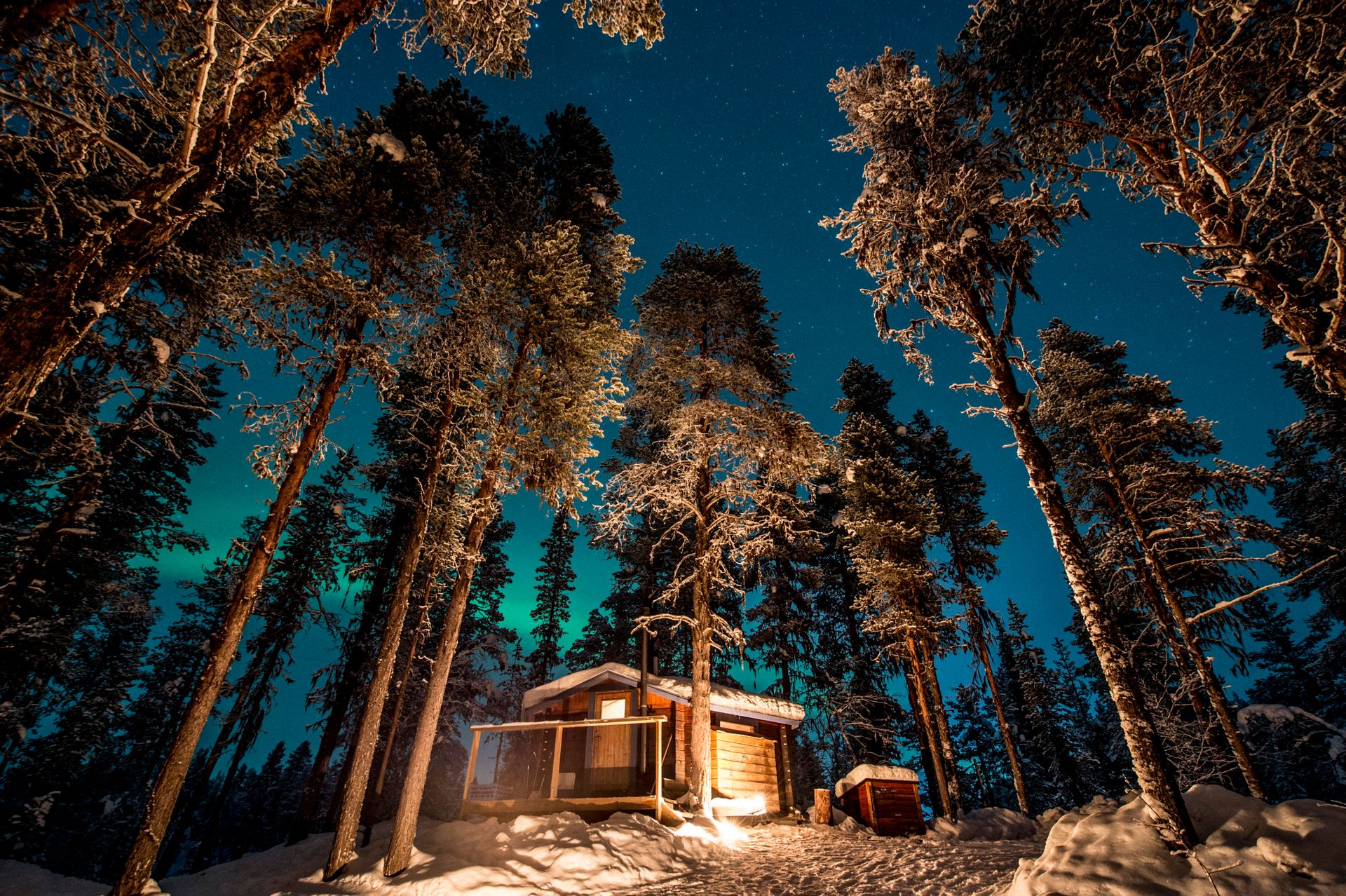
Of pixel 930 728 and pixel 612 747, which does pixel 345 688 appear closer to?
pixel 612 747

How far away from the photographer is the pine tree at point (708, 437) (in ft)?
39.6

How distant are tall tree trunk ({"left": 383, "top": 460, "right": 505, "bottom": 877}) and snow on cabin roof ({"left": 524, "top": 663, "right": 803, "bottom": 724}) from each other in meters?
7.00

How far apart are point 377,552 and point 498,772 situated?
13.9m

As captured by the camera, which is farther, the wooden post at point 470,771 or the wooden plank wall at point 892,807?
the wooden plank wall at point 892,807

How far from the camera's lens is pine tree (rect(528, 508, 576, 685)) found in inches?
979

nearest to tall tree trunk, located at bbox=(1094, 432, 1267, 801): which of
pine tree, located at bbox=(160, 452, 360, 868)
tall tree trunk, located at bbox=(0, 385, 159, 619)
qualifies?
tall tree trunk, located at bbox=(0, 385, 159, 619)

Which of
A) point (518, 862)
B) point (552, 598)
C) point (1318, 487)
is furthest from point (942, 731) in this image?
point (552, 598)

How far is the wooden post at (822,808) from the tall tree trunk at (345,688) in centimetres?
1332

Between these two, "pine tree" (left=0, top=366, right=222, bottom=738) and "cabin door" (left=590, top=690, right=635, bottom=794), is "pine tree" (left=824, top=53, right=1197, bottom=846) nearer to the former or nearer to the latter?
"pine tree" (left=0, top=366, right=222, bottom=738)

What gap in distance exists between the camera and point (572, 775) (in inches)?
637

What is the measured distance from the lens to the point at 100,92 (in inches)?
202

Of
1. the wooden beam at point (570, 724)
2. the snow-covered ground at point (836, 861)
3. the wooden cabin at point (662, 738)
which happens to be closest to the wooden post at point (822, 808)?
the snow-covered ground at point (836, 861)

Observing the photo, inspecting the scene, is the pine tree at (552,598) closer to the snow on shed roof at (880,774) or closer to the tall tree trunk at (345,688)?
the tall tree trunk at (345,688)

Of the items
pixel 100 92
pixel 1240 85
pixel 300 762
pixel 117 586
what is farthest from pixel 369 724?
pixel 300 762
